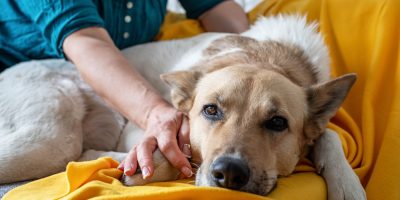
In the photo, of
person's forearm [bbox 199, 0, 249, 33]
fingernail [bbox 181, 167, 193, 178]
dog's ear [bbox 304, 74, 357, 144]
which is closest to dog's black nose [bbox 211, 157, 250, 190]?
fingernail [bbox 181, 167, 193, 178]

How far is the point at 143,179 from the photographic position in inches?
59.0

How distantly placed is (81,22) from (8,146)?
0.61m

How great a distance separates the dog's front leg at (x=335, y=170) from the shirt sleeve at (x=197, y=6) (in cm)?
134

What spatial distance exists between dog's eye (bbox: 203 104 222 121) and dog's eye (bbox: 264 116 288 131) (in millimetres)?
159

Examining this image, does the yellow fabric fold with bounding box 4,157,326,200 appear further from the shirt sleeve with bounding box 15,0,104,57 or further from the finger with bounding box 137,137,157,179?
the shirt sleeve with bounding box 15,0,104,57

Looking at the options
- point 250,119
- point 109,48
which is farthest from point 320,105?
point 109,48

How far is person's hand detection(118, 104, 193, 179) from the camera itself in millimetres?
1527

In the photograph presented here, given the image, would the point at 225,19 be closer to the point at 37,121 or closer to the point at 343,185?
the point at 37,121

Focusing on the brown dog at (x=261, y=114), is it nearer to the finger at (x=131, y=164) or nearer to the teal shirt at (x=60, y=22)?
the finger at (x=131, y=164)

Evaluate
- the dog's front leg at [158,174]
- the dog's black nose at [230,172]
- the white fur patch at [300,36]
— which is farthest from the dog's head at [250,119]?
the white fur patch at [300,36]

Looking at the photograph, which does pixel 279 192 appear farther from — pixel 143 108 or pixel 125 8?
pixel 125 8

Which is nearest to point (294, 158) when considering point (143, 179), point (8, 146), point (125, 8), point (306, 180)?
point (306, 180)

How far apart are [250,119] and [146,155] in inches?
13.9

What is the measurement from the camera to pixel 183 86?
5.88 feet
